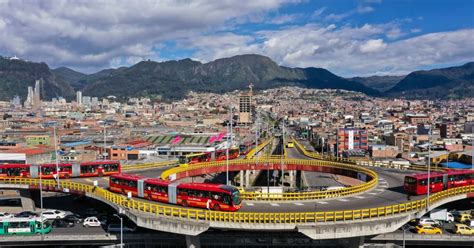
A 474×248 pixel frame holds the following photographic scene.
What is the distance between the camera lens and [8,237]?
3762 cm

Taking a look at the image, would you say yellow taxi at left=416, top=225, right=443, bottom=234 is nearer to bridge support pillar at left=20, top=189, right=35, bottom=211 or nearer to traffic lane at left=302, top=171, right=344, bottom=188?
traffic lane at left=302, top=171, right=344, bottom=188

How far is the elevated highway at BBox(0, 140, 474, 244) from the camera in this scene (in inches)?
1188

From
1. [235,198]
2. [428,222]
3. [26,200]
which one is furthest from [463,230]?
[26,200]

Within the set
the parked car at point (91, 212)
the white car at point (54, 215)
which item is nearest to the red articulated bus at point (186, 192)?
the parked car at point (91, 212)

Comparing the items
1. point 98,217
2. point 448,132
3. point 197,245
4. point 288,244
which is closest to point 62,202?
point 98,217

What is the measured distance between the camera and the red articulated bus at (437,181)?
4034cm

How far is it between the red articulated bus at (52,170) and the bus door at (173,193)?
1916 centimetres

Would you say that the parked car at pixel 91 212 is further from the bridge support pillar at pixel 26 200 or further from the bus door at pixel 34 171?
the bus door at pixel 34 171

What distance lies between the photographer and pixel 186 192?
119 ft

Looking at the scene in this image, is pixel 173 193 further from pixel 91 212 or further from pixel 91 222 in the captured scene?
pixel 91 212

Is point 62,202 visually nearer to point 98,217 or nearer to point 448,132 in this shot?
point 98,217

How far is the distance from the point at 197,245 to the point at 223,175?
5260 cm

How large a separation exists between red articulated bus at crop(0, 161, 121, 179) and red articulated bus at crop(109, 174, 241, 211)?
39.5ft

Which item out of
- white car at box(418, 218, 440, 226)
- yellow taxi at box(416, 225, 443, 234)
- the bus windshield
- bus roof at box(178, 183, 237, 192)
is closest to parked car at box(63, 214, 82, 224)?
bus roof at box(178, 183, 237, 192)
